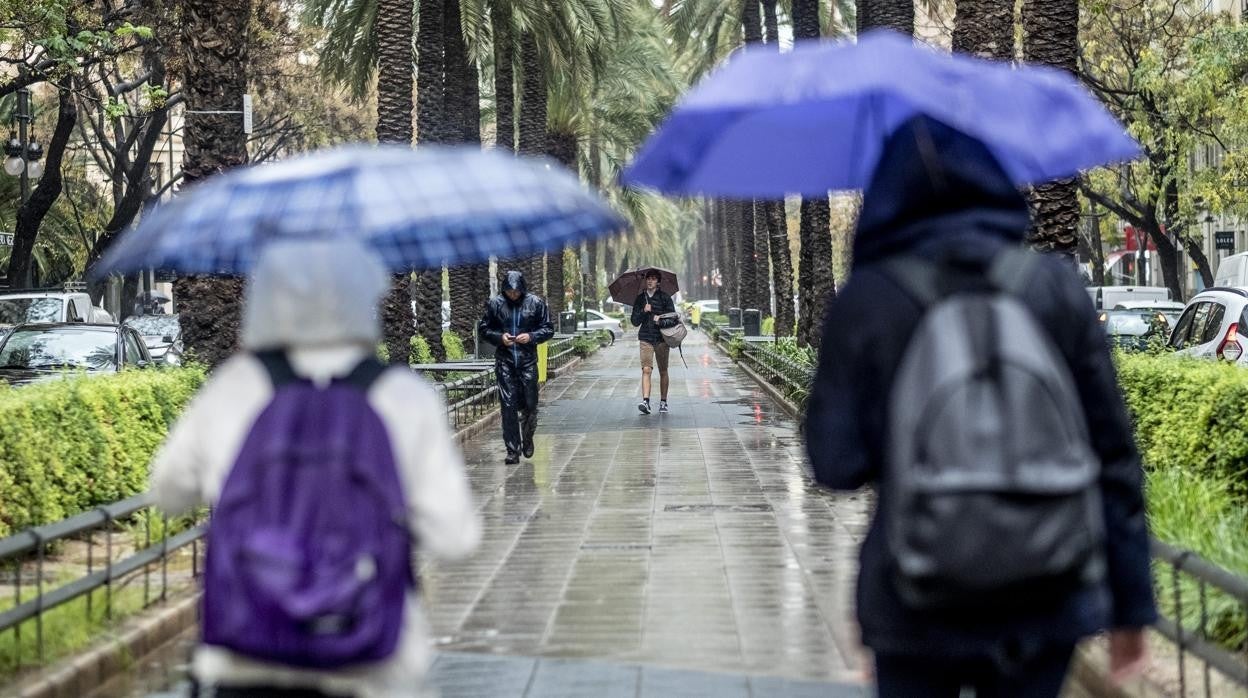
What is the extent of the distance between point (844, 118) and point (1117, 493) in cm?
185

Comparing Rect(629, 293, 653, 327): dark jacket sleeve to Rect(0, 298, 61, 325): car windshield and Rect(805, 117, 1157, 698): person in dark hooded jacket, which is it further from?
Rect(805, 117, 1157, 698): person in dark hooded jacket

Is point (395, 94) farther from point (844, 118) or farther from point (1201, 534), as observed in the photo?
point (844, 118)

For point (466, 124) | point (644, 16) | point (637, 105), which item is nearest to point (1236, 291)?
point (466, 124)

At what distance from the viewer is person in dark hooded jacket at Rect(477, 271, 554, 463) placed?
1641 centimetres

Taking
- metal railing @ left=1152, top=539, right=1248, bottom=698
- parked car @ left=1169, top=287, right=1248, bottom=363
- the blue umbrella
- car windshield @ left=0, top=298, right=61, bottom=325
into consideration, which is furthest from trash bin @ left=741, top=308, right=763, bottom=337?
the blue umbrella

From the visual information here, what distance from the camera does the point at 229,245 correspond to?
4625 millimetres

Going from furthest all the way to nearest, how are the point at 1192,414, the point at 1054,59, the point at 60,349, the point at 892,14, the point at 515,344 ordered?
the point at 892,14
the point at 60,349
the point at 515,344
the point at 1054,59
the point at 1192,414

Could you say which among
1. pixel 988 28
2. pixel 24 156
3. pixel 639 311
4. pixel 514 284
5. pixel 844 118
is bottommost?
pixel 639 311

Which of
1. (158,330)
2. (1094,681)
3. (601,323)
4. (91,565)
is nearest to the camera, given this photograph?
(1094,681)

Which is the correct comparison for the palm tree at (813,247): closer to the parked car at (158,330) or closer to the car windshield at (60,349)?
the car windshield at (60,349)

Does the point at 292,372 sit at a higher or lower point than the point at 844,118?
lower

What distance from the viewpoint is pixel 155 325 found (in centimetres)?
3806

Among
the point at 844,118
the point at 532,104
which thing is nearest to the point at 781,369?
the point at 532,104

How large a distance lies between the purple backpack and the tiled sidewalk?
391 centimetres
